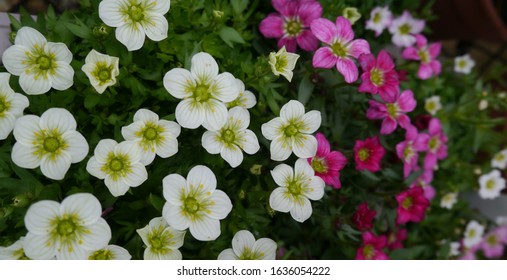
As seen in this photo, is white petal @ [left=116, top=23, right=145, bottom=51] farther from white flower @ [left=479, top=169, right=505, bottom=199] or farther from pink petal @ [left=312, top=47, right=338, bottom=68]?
white flower @ [left=479, top=169, right=505, bottom=199]

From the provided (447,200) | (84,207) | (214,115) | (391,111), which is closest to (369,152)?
(391,111)

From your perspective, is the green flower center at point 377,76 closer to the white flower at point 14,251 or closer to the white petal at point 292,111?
the white petal at point 292,111

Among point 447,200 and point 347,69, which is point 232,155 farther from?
point 447,200

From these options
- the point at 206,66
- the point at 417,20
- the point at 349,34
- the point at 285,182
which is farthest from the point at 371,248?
Answer: the point at 417,20

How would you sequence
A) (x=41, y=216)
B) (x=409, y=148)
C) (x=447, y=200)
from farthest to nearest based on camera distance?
1. (x=447, y=200)
2. (x=409, y=148)
3. (x=41, y=216)

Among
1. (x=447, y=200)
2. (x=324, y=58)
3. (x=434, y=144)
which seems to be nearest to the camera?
(x=324, y=58)

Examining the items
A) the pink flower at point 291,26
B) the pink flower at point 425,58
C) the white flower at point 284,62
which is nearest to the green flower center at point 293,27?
the pink flower at point 291,26

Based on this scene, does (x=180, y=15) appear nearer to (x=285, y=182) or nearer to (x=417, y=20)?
(x=285, y=182)
